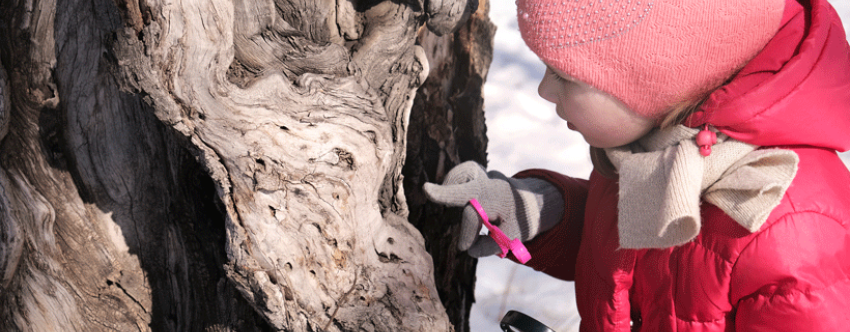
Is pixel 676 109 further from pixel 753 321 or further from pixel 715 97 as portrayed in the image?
pixel 753 321

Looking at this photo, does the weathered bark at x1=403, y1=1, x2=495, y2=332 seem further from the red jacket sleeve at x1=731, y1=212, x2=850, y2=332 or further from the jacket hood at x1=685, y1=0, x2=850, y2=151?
the red jacket sleeve at x1=731, y1=212, x2=850, y2=332

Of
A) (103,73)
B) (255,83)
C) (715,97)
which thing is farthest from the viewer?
(103,73)

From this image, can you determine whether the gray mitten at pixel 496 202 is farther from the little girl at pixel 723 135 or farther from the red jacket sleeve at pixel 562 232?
the little girl at pixel 723 135

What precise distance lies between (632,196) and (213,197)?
3.01 feet

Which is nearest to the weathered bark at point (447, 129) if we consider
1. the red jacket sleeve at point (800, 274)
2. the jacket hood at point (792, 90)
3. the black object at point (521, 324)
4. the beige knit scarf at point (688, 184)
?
the black object at point (521, 324)

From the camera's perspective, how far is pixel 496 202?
4.86ft

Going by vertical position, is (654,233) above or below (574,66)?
below

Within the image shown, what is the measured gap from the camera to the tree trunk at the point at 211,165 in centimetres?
114

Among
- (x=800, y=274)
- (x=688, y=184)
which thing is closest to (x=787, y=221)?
(x=800, y=274)

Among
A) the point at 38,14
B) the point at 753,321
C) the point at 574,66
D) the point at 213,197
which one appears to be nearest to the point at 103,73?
the point at 38,14

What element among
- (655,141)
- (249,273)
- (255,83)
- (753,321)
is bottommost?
(249,273)

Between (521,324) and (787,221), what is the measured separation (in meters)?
0.61

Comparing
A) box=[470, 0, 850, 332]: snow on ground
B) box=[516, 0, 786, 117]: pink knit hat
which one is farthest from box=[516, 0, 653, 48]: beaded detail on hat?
box=[470, 0, 850, 332]: snow on ground

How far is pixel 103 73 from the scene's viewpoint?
1306 millimetres
